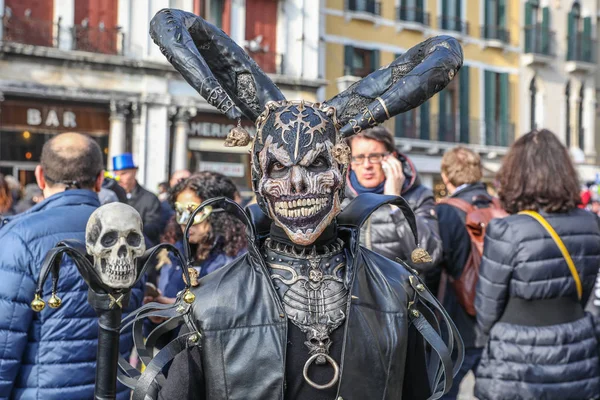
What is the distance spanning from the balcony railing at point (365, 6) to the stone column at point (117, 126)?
7730mm

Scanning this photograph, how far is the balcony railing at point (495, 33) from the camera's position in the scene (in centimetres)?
2389

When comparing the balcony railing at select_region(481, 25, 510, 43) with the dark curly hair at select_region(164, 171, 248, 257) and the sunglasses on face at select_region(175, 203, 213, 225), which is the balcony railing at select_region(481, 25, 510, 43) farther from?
the sunglasses on face at select_region(175, 203, 213, 225)

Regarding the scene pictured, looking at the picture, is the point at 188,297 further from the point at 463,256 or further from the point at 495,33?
the point at 495,33

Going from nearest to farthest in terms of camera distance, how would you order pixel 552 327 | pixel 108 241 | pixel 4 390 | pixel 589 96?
1. pixel 108 241
2. pixel 4 390
3. pixel 552 327
4. pixel 589 96

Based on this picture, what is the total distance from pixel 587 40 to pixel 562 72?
5.24 ft

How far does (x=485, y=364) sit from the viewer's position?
12.5ft

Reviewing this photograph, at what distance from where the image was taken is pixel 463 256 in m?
4.25

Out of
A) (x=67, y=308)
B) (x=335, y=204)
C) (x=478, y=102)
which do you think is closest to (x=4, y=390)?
(x=67, y=308)

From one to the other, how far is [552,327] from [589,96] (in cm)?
2471

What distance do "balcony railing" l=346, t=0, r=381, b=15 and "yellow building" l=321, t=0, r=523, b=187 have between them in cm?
3

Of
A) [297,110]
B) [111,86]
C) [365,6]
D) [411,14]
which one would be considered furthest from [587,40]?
[297,110]

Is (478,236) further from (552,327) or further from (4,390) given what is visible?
(4,390)

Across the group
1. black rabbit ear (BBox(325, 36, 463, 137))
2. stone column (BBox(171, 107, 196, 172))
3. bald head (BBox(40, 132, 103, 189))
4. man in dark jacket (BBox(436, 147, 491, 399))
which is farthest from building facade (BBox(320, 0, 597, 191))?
black rabbit ear (BBox(325, 36, 463, 137))

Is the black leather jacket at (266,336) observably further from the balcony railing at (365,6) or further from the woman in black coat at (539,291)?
the balcony railing at (365,6)
